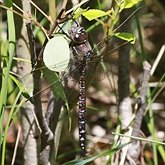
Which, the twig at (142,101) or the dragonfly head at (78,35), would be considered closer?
the dragonfly head at (78,35)

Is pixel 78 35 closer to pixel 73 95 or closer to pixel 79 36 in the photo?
pixel 79 36

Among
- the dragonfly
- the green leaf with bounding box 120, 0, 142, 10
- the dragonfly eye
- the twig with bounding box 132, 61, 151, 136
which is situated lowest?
the twig with bounding box 132, 61, 151, 136

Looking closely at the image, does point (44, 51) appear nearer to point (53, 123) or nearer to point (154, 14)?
point (53, 123)

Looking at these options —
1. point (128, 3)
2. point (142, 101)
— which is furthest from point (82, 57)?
point (142, 101)

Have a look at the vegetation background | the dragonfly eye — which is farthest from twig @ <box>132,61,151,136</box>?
the dragonfly eye

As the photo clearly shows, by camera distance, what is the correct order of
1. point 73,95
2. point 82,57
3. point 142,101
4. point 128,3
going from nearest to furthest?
1. point 128,3
2. point 82,57
3. point 73,95
4. point 142,101

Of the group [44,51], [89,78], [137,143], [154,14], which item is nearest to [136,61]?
[154,14]

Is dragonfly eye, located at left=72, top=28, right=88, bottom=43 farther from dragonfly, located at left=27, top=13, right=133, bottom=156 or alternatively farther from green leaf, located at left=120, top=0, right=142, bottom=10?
green leaf, located at left=120, top=0, right=142, bottom=10

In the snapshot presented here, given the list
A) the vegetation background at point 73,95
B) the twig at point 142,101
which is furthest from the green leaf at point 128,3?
the twig at point 142,101

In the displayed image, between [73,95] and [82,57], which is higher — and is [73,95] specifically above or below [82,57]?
below

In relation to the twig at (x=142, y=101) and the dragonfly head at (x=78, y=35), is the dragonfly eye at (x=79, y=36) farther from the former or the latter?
the twig at (x=142, y=101)
